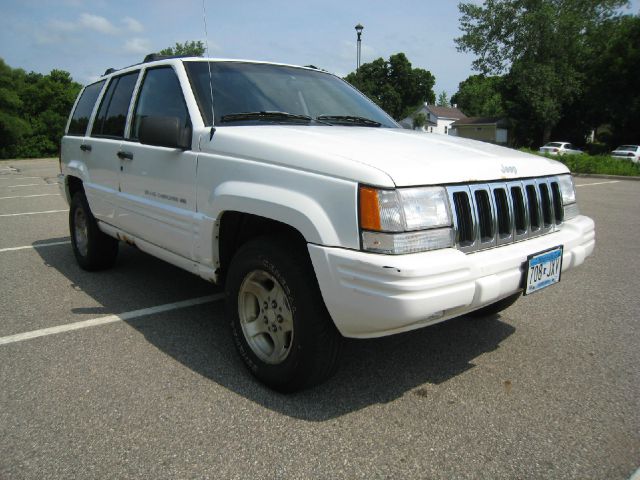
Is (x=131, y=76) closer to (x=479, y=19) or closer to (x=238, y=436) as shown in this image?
(x=238, y=436)

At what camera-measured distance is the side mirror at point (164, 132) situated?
117 inches

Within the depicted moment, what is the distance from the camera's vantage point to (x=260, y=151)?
8.67ft

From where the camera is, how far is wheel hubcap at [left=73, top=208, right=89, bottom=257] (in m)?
5.02

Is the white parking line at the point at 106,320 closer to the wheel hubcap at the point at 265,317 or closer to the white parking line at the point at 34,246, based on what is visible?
the wheel hubcap at the point at 265,317

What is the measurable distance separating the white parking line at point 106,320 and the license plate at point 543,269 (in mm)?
2610

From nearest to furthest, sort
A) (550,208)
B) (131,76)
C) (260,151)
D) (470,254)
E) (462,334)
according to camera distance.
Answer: (470,254), (260,151), (550,208), (462,334), (131,76)

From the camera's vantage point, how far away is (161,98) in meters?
3.61

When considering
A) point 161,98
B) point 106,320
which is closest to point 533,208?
point 161,98

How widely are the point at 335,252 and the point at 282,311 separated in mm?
611

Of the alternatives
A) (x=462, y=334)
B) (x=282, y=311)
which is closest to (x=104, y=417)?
(x=282, y=311)

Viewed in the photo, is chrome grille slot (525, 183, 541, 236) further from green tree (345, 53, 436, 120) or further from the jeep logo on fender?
green tree (345, 53, 436, 120)

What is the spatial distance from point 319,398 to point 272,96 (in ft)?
6.52

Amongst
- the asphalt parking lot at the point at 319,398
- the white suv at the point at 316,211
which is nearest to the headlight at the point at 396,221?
the white suv at the point at 316,211

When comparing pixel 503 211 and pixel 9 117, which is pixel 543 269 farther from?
pixel 9 117
